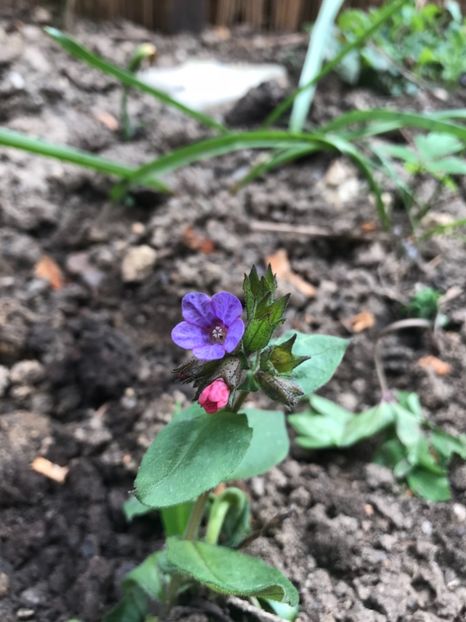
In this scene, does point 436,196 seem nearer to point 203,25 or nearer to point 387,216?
point 387,216

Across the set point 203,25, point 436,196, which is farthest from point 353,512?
point 203,25

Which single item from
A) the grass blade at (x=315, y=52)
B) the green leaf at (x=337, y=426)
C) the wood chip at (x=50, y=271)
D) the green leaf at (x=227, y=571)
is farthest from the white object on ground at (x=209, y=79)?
the green leaf at (x=227, y=571)

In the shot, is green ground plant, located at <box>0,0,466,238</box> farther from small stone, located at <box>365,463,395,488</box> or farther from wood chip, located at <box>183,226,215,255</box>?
small stone, located at <box>365,463,395,488</box>

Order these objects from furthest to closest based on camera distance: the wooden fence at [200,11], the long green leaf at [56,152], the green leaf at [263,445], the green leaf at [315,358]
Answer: the wooden fence at [200,11]
the long green leaf at [56,152]
the green leaf at [263,445]
the green leaf at [315,358]

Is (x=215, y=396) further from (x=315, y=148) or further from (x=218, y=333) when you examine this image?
(x=315, y=148)

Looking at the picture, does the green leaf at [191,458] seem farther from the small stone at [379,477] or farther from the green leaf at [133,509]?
the small stone at [379,477]

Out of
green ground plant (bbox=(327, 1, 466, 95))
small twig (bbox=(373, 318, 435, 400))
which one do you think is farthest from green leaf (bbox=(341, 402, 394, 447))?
green ground plant (bbox=(327, 1, 466, 95))
